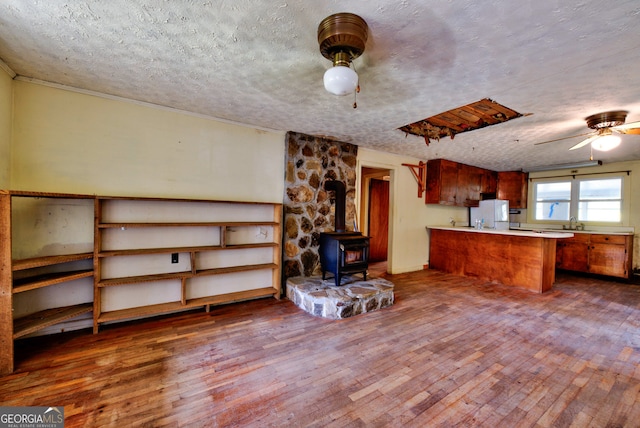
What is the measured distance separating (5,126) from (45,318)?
1696mm

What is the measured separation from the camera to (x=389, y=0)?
1.36m

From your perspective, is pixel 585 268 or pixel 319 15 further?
pixel 585 268

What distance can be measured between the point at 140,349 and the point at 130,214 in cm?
140

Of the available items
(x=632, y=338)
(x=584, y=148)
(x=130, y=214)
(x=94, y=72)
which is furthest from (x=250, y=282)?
(x=584, y=148)

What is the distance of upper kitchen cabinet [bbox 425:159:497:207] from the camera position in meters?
5.44

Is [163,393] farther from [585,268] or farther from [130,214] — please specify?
[585,268]

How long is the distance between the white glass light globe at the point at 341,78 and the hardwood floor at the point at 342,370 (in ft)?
6.71

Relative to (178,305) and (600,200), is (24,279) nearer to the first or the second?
(178,305)

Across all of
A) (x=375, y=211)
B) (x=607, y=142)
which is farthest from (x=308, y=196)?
(x=607, y=142)

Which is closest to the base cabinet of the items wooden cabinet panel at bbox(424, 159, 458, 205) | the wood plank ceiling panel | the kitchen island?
the kitchen island

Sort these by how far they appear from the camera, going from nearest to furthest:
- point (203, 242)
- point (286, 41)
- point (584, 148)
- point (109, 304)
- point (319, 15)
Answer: point (319, 15), point (286, 41), point (109, 304), point (203, 242), point (584, 148)

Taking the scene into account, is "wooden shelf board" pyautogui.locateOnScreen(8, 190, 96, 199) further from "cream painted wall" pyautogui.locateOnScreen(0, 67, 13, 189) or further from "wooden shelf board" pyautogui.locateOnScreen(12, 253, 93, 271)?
"wooden shelf board" pyautogui.locateOnScreen(12, 253, 93, 271)

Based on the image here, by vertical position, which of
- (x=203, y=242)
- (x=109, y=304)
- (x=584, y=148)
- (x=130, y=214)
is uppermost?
(x=584, y=148)

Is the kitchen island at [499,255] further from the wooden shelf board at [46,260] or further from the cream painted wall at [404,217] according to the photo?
the wooden shelf board at [46,260]
